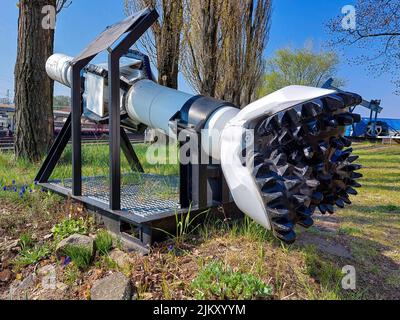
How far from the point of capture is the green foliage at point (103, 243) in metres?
2.04

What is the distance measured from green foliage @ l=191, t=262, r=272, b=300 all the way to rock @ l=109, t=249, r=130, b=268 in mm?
486

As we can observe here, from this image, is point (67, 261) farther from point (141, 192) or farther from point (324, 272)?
point (324, 272)

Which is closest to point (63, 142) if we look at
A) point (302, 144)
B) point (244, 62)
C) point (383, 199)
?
point (302, 144)

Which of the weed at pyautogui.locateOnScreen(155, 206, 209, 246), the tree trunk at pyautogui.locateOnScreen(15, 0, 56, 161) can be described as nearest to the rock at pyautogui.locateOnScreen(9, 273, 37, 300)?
the weed at pyautogui.locateOnScreen(155, 206, 209, 246)

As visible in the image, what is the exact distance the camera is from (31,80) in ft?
14.7

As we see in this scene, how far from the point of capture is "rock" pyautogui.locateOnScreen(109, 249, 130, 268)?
1.87 m

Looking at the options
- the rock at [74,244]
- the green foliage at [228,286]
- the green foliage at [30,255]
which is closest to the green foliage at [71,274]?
the rock at [74,244]

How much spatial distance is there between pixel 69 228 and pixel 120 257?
2.03ft

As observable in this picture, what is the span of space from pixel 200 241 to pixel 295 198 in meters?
0.93

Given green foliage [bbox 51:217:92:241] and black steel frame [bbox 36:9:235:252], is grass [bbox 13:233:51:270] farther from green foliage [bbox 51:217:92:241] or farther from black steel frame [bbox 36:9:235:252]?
black steel frame [bbox 36:9:235:252]

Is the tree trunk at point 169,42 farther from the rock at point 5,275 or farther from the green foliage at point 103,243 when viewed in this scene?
the rock at point 5,275

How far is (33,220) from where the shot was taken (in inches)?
102

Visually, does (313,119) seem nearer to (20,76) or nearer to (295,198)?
(295,198)

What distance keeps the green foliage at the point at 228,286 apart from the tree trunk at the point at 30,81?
12.3ft
